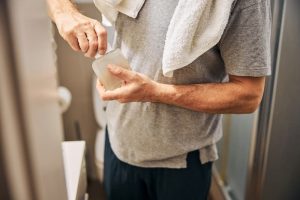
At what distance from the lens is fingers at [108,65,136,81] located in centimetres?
72

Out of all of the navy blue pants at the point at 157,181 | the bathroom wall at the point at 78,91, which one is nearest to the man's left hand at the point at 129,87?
the navy blue pants at the point at 157,181

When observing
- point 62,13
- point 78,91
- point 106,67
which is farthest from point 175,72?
point 78,91

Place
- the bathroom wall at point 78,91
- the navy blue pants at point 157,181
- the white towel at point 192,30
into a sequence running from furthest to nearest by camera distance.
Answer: the bathroom wall at point 78,91
the navy blue pants at point 157,181
the white towel at point 192,30

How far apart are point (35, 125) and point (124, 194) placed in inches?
31.4

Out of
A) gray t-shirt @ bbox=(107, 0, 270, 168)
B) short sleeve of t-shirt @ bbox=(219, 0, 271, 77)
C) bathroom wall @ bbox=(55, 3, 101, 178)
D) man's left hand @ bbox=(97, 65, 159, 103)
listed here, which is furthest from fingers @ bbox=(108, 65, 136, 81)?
bathroom wall @ bbox=(55, 3, 101, 178)

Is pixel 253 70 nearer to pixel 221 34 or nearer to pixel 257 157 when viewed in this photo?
pixel 221 34

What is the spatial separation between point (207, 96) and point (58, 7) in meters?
0.43

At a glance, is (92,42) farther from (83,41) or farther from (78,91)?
(78,91)

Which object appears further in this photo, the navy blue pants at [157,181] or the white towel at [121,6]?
the navy blue pants at [157,181]

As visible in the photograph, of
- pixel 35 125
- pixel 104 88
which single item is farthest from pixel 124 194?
pixel 35 125

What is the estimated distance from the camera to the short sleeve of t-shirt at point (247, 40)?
718mm

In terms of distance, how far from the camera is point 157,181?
3.17 ft

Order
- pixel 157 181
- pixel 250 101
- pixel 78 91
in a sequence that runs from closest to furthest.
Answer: pixel 250 101, pixel 157 181, pixel 78 91

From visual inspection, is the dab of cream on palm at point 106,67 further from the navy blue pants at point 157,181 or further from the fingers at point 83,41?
the navy blue pants at point 157,181
